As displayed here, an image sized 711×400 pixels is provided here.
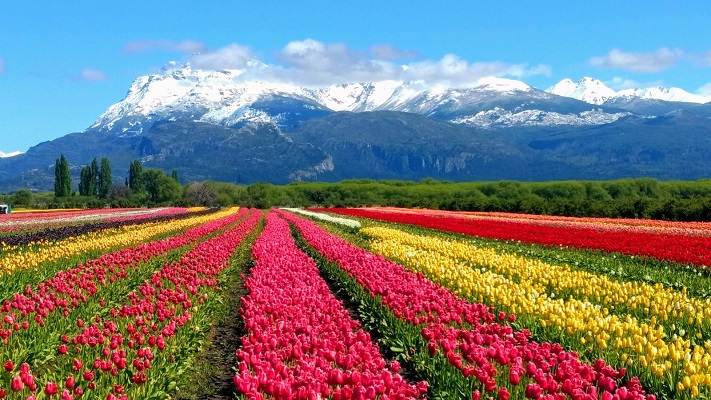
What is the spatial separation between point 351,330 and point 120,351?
11.0 feet

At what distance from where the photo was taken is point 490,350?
24.5ft

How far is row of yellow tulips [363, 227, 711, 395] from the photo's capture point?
7816 mm

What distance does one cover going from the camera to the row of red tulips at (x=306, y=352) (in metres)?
6.32

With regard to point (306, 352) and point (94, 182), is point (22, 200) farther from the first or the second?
point (306, 352)

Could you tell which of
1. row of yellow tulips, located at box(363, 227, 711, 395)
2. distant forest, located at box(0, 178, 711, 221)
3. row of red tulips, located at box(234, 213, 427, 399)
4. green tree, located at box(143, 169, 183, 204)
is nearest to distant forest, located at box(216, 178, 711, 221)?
distant forest, located at box(0, 178, 711, 221)

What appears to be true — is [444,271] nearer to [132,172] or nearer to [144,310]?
[144,310]

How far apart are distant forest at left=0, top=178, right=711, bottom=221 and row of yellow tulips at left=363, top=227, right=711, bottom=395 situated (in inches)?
1640

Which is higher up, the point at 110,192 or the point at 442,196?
the point at 110,192

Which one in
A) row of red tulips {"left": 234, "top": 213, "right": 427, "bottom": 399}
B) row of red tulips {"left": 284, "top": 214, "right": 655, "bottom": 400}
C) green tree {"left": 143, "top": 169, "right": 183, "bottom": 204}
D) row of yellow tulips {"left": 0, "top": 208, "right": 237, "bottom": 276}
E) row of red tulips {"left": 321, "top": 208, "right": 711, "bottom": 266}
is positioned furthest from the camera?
green tree {"left": 143, "top": 169, "right": 183, "bottom": 204}

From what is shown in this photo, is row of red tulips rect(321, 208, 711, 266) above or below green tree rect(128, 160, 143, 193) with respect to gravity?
below

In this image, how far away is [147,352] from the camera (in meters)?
7.87

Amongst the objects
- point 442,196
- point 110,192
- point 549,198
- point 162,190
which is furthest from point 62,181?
point 549,198

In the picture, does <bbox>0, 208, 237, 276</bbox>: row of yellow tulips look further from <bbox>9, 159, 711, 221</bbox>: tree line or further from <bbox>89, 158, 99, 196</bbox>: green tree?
<bbox>89, 158, 99, 196</bbox>: green tree

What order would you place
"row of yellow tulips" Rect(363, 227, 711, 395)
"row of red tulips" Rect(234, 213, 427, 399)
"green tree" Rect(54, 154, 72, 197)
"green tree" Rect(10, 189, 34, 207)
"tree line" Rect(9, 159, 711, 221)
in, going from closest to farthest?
"row of red tulips" Rect(234, 213, 427, 399) < "row of yellow tulips" Rect(363, 227, 711, 395) < "tree line" Rect(9, 159, 711, 221) < "green tree" Rect(10, 189, 34, 207) < "green tree" Rect(54, 154, 72, 197)
